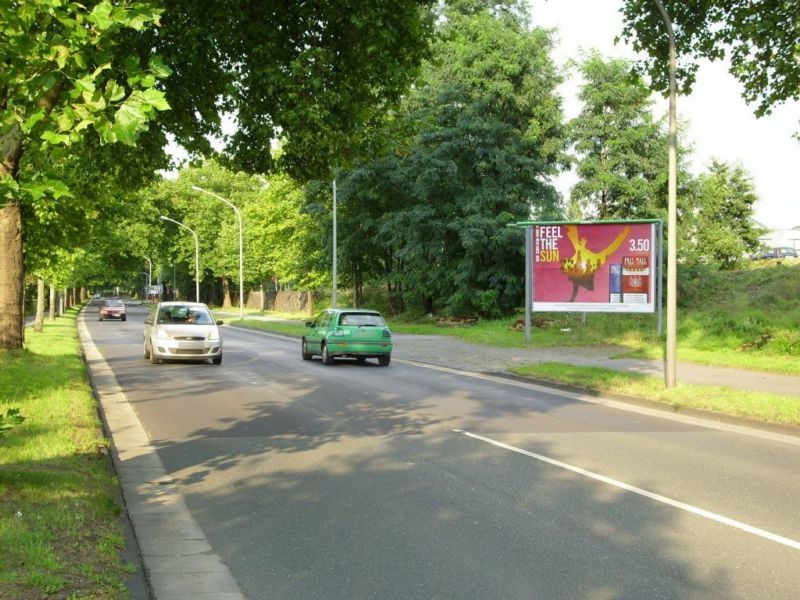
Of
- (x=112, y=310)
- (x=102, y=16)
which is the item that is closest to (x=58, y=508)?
(x=102, y=16)

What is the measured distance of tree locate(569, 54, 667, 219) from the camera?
138ft

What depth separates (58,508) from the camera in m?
5.59

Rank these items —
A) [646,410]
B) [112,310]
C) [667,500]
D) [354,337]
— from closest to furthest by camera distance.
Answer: [667,500], [646,410], [354,337], [112,310]

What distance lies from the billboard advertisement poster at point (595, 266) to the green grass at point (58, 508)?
16548 millimetres

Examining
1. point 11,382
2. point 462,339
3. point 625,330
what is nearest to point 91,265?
point 462,339

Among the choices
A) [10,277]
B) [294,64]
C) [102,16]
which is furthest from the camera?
[10,277]

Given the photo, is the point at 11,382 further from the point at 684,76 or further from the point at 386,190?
the point at 386,190

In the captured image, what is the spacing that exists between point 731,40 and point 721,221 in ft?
139

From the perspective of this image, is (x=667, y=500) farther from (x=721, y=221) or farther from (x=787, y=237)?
(x=787, y=237)

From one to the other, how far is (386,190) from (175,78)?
99.9 feet

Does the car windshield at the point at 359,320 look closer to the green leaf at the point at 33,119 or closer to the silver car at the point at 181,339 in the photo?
the silver car at the point at 181,339

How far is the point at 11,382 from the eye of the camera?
12.9m

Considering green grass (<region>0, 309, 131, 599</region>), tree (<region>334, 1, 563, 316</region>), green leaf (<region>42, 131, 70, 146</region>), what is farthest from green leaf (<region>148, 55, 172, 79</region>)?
tree (<region>334, 1, 563, 316</region>)

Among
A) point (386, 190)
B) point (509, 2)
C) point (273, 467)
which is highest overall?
point (509, 2)
